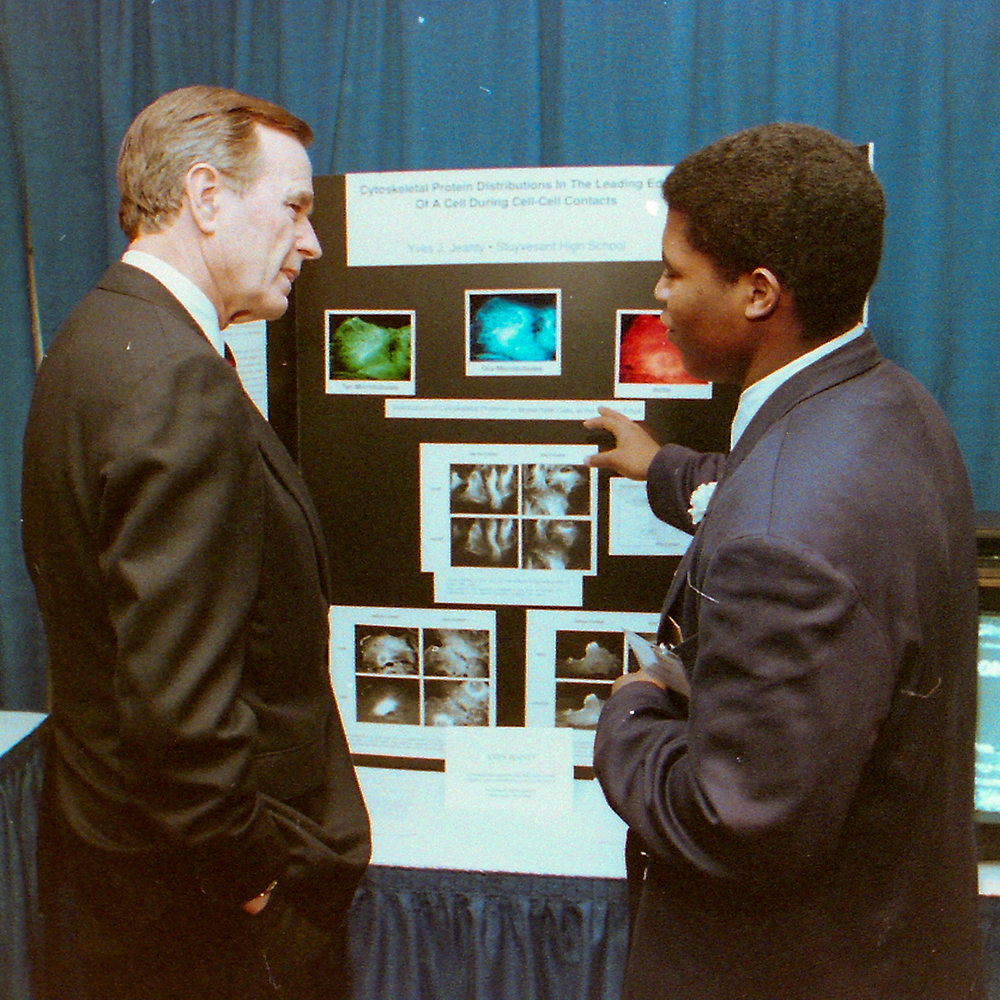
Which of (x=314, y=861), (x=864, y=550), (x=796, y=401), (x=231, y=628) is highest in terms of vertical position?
(x=796, y=401)

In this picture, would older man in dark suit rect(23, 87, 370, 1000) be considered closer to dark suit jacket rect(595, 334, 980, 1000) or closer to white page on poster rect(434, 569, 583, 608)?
dark suit jacket rect(595, 334, 980, 1000)

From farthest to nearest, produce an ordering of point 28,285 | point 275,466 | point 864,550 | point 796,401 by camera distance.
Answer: point 28,285 < point 275,466 < point 796,401 < point 864,550

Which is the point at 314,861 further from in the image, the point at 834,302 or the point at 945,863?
the point at 834,302

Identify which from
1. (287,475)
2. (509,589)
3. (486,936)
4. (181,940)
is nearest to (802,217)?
(287,475)

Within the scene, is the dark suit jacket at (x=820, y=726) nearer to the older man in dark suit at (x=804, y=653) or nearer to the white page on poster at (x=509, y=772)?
the older man in dark suit at (x=804, y=653)

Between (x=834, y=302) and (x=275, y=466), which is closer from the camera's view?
(x=834, y=302)

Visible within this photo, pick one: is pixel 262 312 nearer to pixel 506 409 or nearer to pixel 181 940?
pixel 506 409

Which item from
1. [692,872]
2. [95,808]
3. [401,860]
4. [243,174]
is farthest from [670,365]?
[95,808]

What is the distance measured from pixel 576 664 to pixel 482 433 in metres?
0.48

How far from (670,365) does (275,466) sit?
0.80m

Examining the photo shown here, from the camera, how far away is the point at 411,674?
164 centimetres

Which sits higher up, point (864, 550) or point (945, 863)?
point (864, 550)

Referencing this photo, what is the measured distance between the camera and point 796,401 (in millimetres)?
814

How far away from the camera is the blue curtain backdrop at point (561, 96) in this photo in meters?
1.65
